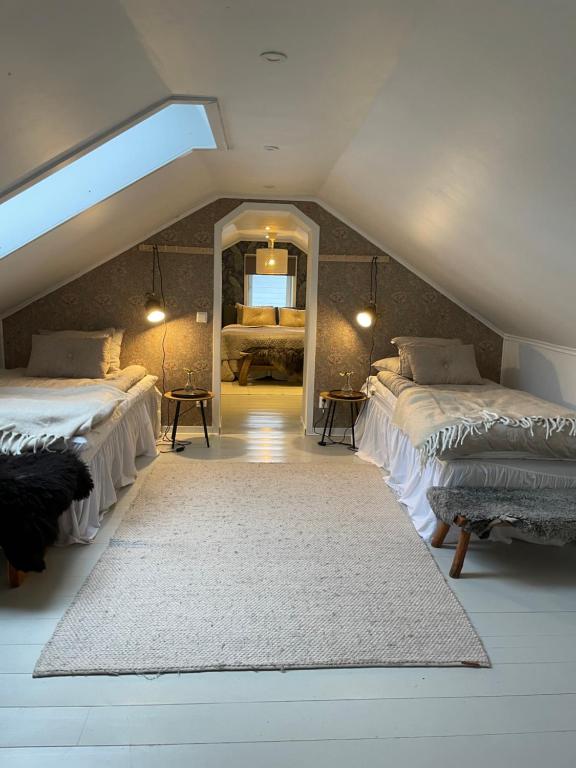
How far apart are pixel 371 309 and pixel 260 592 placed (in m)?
3.06

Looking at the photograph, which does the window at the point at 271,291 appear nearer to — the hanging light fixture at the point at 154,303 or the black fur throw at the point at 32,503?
the hanging light fixture at the point at 154,303

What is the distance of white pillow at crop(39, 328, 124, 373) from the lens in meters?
4.81

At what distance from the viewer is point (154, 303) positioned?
493cm

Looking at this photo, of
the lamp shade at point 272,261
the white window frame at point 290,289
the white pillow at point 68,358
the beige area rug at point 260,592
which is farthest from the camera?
the white window frame at point 290,289

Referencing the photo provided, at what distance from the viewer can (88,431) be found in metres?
3.14

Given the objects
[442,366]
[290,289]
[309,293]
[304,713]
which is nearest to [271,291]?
[290,289]

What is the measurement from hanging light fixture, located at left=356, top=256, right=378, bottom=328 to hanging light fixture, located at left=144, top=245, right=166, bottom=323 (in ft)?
5.57

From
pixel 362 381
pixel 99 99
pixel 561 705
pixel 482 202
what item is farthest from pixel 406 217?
pixel 561 705

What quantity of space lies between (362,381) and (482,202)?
100 inches

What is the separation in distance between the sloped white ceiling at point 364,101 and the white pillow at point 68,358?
0.69 meters

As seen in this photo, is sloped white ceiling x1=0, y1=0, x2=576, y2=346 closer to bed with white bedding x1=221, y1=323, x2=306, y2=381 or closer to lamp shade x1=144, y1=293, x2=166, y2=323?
lamp shade x1=144, y1=293, x2=166, y2=323

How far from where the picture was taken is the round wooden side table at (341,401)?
15.8 feet

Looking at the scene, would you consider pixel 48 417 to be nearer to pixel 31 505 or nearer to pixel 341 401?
pixel 31 505

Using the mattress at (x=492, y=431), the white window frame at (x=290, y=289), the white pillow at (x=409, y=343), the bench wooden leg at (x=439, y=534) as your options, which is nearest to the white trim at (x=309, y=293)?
the white pillow at (x=409, y=343)
